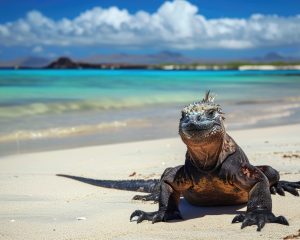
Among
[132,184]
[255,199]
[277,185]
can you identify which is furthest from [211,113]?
[132,184]

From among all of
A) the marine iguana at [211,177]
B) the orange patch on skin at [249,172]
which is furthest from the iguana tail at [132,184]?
the orange patch on skin at [249,172]

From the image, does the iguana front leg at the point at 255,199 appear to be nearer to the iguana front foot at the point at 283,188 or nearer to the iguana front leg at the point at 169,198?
the iguana front leg at the point at 169,198

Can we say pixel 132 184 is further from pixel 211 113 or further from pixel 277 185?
pixel 211 113

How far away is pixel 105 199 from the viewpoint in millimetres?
6359

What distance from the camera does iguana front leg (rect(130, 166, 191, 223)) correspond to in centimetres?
507

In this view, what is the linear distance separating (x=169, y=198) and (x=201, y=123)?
104 cm

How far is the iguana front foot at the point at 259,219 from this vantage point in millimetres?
4508

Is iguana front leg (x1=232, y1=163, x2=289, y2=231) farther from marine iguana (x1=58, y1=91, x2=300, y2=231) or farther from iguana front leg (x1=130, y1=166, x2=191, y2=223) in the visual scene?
iguana front leg (x1=130, y1=166, x2=191, y2=223)

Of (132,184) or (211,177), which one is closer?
(211,177)

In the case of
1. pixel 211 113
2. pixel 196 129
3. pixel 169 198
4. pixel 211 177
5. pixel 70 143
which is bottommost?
pixel 70 143

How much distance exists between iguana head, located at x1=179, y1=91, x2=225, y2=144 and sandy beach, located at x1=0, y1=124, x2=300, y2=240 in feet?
2.50

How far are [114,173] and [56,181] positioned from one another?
1119mm

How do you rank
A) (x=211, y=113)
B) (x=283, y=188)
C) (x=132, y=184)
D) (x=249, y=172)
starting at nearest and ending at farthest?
(x=211, y=113)
(x=249, y=172)
(x=283, y=188)
(x=132, y=184)

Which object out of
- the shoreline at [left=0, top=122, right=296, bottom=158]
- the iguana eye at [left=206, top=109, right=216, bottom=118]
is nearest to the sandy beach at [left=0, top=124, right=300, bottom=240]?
the shoreline at [left=0, top=122, right=296, bottom=158]
